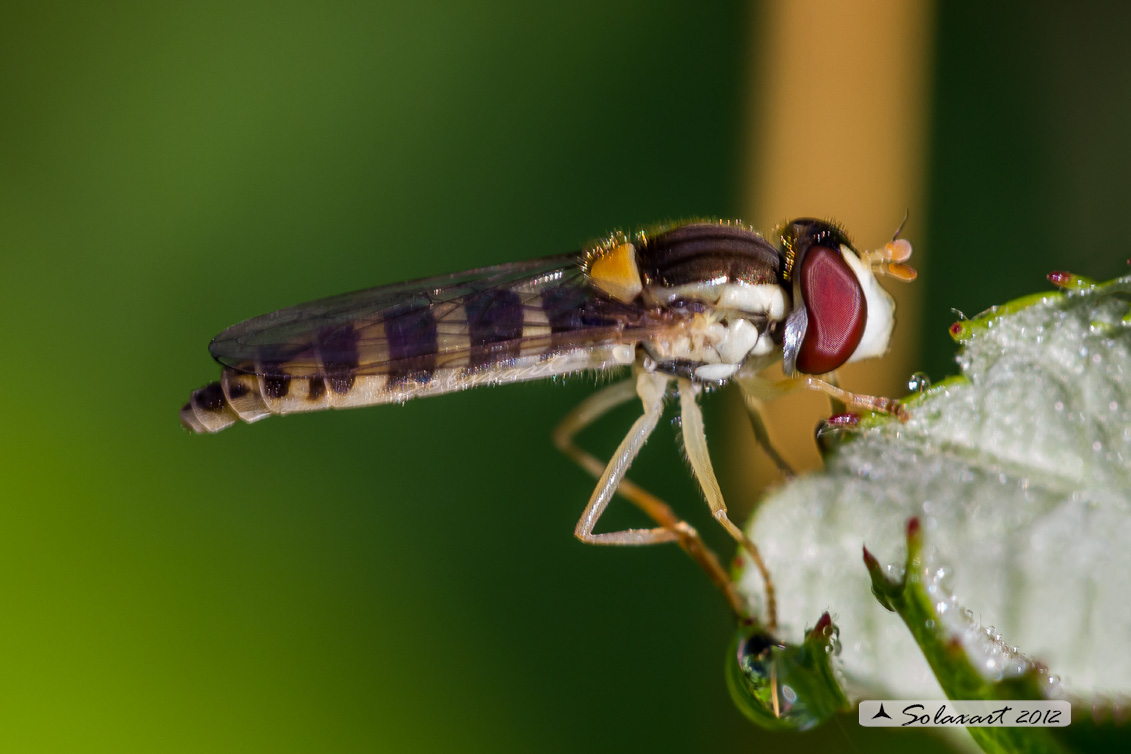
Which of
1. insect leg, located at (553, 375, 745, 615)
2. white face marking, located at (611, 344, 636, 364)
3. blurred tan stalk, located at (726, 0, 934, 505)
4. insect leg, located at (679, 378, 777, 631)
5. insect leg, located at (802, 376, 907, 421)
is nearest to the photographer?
insect leg, located at (802, 376, 907, 421)

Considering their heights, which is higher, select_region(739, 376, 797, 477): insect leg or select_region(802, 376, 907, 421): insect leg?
select_region(802, 376, 907, 421): insect leg

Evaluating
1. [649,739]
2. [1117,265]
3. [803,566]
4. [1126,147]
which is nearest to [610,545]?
[649,739]

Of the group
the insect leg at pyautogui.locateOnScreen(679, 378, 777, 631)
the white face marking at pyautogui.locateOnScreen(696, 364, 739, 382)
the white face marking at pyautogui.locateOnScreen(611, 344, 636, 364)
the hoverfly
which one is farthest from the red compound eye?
the white face marking at pyautogui.locateOnScreen(611, 344, 636, 364)

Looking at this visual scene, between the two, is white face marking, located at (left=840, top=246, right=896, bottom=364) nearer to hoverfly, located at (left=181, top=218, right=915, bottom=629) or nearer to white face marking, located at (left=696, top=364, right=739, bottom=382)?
hoverfly, located at (left=181, top=218, right=915, bottom=629)

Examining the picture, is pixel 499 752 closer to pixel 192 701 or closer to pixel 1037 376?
pixel 192 701

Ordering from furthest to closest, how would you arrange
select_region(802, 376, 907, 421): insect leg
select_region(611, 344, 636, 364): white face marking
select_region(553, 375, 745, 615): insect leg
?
select_region(611, 344, 636, 364): white face marking
select_region(553, 375, 745, 615): insect leg
select_region(802, 376, 907, 421): insect leg

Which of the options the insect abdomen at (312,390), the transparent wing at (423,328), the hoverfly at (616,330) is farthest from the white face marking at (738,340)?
the insect abdomen at (312,390)

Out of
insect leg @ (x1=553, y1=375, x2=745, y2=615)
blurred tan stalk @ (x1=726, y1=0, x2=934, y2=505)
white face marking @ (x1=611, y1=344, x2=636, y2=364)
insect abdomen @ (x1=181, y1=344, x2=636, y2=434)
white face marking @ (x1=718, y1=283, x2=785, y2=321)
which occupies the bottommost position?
insect leg @ (x1=553, y1=375, x2=745, y2=615)

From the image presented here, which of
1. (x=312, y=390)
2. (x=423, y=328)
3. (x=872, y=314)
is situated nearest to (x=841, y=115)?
(x=872, y=314)
